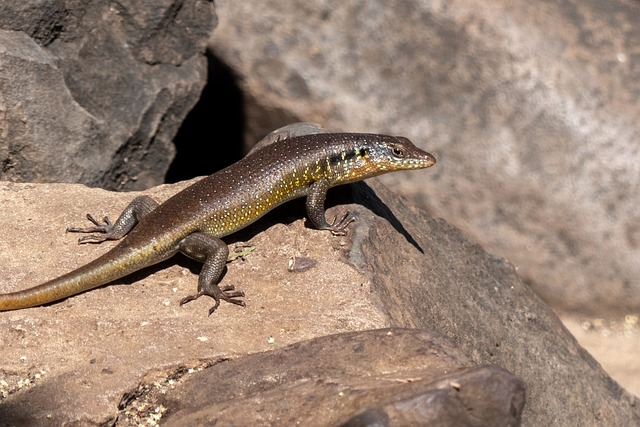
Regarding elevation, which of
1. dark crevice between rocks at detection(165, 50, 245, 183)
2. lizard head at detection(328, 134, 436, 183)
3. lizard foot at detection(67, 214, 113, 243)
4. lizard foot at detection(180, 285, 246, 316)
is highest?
lizard head at detection(328, 134, 436, 183)

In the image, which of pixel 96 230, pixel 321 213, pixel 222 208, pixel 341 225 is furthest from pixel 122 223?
pixel 341 225

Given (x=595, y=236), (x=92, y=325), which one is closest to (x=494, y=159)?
(x=595, y=236)

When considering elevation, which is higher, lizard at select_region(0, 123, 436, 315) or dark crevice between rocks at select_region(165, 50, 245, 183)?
lizard at select_region(0, 123, 436, 315)

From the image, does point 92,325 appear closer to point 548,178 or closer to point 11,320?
point 11,320

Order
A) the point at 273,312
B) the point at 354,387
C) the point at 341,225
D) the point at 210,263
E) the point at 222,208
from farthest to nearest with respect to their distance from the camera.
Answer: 1. the point at 341,225
2. the point at 222,208
3. the point at 210,263
4. the point at 273,312
5. the point at 354,387

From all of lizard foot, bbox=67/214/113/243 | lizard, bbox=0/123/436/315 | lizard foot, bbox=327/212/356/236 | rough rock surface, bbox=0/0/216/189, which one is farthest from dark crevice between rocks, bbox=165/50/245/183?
lizard foot, bbox=327/212/356/236

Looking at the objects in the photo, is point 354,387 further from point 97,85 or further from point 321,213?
point 97,85

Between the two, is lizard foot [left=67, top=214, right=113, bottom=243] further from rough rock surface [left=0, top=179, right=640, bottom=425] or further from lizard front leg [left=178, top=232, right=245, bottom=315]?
lizard front leg [left=178, top=232, right=245, bottom=315]
